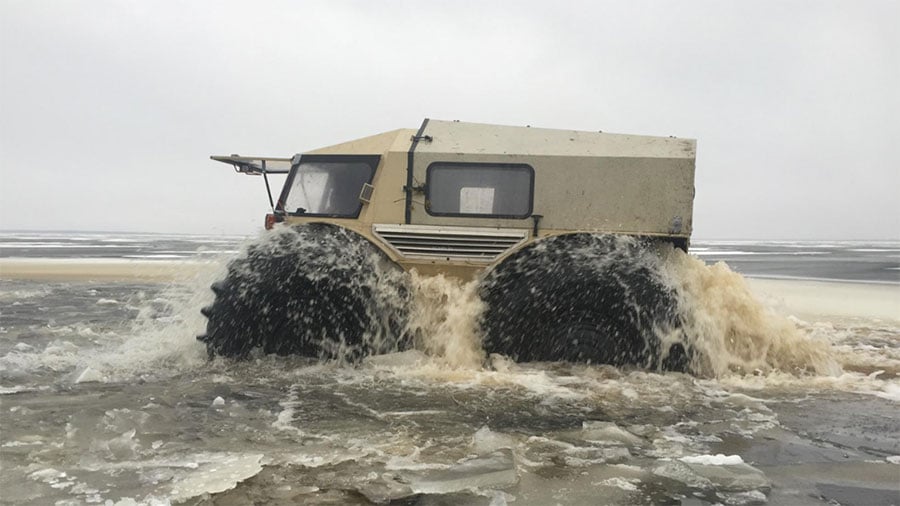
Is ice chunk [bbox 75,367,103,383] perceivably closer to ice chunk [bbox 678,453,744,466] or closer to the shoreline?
ice chunk [bbox 678,453,744,466]

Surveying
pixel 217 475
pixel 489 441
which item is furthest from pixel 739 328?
pixel 217 475

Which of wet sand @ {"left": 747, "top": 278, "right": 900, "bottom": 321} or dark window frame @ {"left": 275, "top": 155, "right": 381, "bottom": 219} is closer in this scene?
dark window frame @ {"left": 275, "top": 155, "right": 381, "bottom": 219}

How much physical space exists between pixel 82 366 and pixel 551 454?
425cm

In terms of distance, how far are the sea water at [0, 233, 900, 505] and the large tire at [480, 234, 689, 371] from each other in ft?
0.46

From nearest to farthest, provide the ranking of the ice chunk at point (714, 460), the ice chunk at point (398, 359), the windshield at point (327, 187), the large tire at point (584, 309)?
the ice chunk at point (714, 460) → the large tire at point (584, 309) → the ice chunk at point (398, 359) → the windshield at point (327, 187)

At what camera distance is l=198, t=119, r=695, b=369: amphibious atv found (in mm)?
5270

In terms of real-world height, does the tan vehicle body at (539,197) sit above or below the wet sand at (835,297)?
above

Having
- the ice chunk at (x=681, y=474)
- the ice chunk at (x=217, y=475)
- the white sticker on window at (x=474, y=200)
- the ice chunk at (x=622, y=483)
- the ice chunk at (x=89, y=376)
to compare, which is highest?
the white sticker on window at (x=474, y=200)

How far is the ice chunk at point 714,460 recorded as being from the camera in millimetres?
3217

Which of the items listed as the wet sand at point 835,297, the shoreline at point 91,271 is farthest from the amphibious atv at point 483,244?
the shoreline at point 91,271

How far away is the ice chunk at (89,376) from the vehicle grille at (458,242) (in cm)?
266

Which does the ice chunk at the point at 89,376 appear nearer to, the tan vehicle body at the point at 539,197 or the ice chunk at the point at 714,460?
the tan vehicle body at the point at 539,197

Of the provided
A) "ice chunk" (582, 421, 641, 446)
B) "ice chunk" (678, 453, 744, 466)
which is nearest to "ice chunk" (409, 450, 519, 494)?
"ice chunk" (582, 421, 641, 446)

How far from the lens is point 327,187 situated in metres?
6.51
